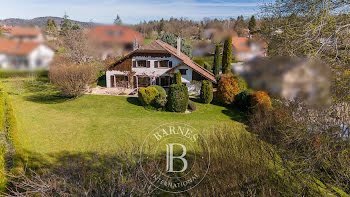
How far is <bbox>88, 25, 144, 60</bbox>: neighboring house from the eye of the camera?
3083 cm

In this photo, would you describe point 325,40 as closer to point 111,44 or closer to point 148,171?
point 148,171

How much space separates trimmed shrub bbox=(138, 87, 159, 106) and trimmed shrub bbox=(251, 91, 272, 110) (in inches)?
318

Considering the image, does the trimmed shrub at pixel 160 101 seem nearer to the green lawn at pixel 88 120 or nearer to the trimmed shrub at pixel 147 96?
the trimmed shrub at pixel 147 96

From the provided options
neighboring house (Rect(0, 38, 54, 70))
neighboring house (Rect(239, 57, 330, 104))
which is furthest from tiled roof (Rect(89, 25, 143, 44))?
neighboring house (Rect(239, 57, 330, 104))

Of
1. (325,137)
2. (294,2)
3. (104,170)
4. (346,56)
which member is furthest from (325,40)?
(104,170)

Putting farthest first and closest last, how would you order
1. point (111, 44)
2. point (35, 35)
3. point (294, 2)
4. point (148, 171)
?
point (111, 44) → point (35, 35) → point (148, 171) → point (294, 2)

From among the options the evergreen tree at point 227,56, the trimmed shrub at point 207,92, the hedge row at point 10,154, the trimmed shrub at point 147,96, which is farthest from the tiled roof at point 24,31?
the evergreen tree at point 227,56

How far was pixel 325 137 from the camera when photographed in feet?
16.1

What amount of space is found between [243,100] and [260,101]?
8.32 feet

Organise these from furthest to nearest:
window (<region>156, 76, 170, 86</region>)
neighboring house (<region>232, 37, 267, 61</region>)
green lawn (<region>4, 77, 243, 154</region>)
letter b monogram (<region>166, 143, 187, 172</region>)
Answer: window (<region>156, 76, 170, 86</region>) < green lawn (<region>4, 77, 243, 154</region>) < letter b monogram (<region>166, 143, 187, 172</region>) < neighboring house (<region>232, 37, 267, 61</region>)

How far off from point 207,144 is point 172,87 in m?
10.8

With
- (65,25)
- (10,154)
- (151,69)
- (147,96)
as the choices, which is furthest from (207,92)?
(65,25)

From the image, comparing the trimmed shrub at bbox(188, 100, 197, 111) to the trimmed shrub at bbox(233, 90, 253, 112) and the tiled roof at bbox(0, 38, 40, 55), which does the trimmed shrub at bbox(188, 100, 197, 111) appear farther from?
the tiled roof at bbox(0, 38, 40, 55)

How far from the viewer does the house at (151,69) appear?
2383cm
